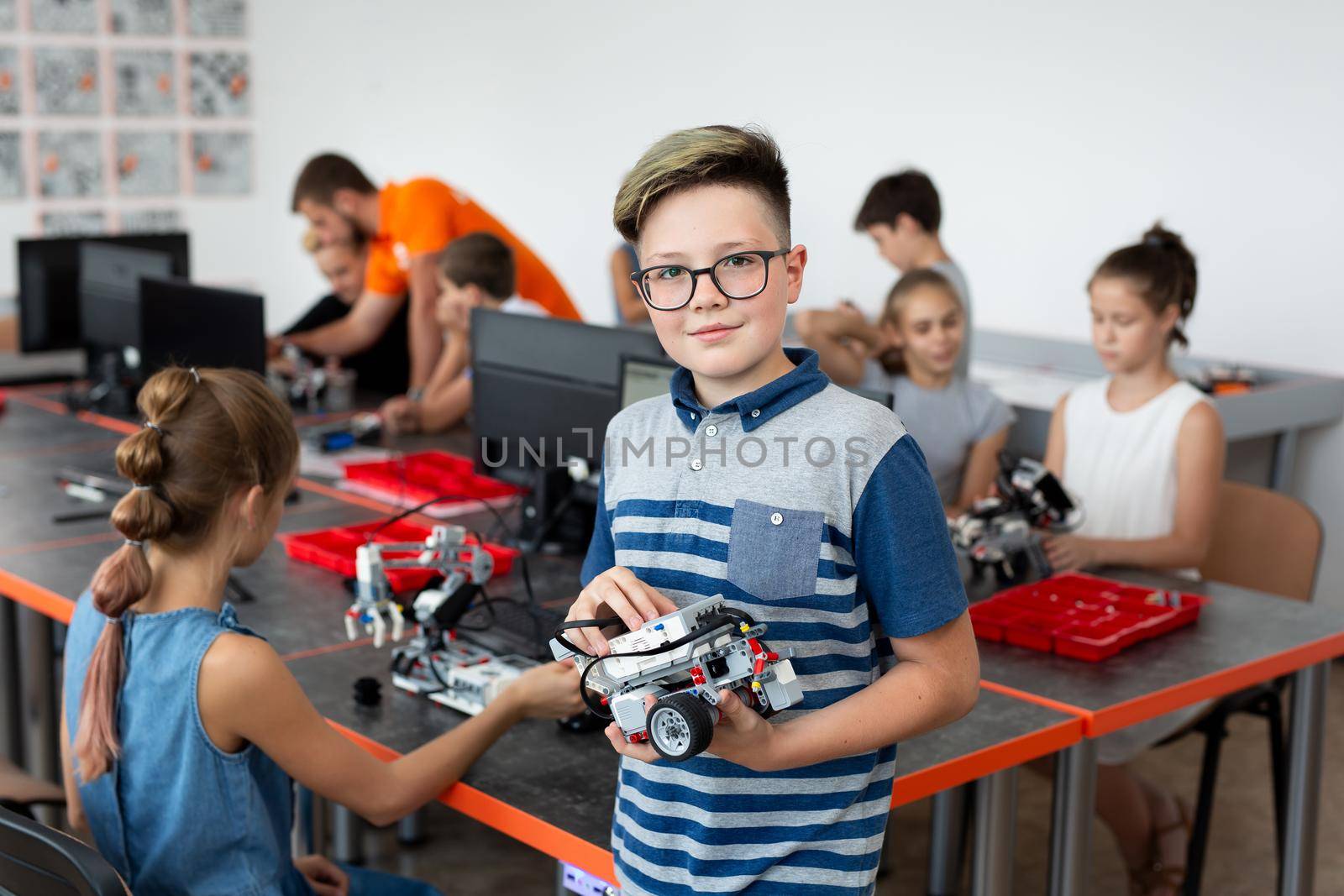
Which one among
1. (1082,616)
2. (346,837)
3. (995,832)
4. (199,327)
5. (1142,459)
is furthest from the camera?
(199,327)

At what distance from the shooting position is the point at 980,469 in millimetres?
3129

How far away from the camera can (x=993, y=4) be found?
5059 millimetres

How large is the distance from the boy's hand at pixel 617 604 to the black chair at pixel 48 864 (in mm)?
521

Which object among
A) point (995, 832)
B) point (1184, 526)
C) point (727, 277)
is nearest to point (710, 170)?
point (727, 277)

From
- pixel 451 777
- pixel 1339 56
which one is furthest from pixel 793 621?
pixel 1339 56

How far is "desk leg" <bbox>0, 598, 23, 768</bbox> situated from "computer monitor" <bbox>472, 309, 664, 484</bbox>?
39.0 inches

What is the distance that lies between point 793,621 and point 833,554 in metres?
0.07

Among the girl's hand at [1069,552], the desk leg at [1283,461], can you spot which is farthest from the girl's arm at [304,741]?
the desk leg at [1283,461]

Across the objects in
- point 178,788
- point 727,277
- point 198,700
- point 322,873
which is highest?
point 727,277

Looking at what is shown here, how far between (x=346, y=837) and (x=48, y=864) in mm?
1586

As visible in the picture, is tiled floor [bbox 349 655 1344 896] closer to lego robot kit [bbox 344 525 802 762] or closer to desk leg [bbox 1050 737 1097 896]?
desk leg [bbox 1050 737 1097 896]

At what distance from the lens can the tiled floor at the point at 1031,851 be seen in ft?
9.69

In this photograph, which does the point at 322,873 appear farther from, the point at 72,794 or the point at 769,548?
the point at 769,548

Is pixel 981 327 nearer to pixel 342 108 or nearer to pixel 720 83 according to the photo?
pixel 720 83
